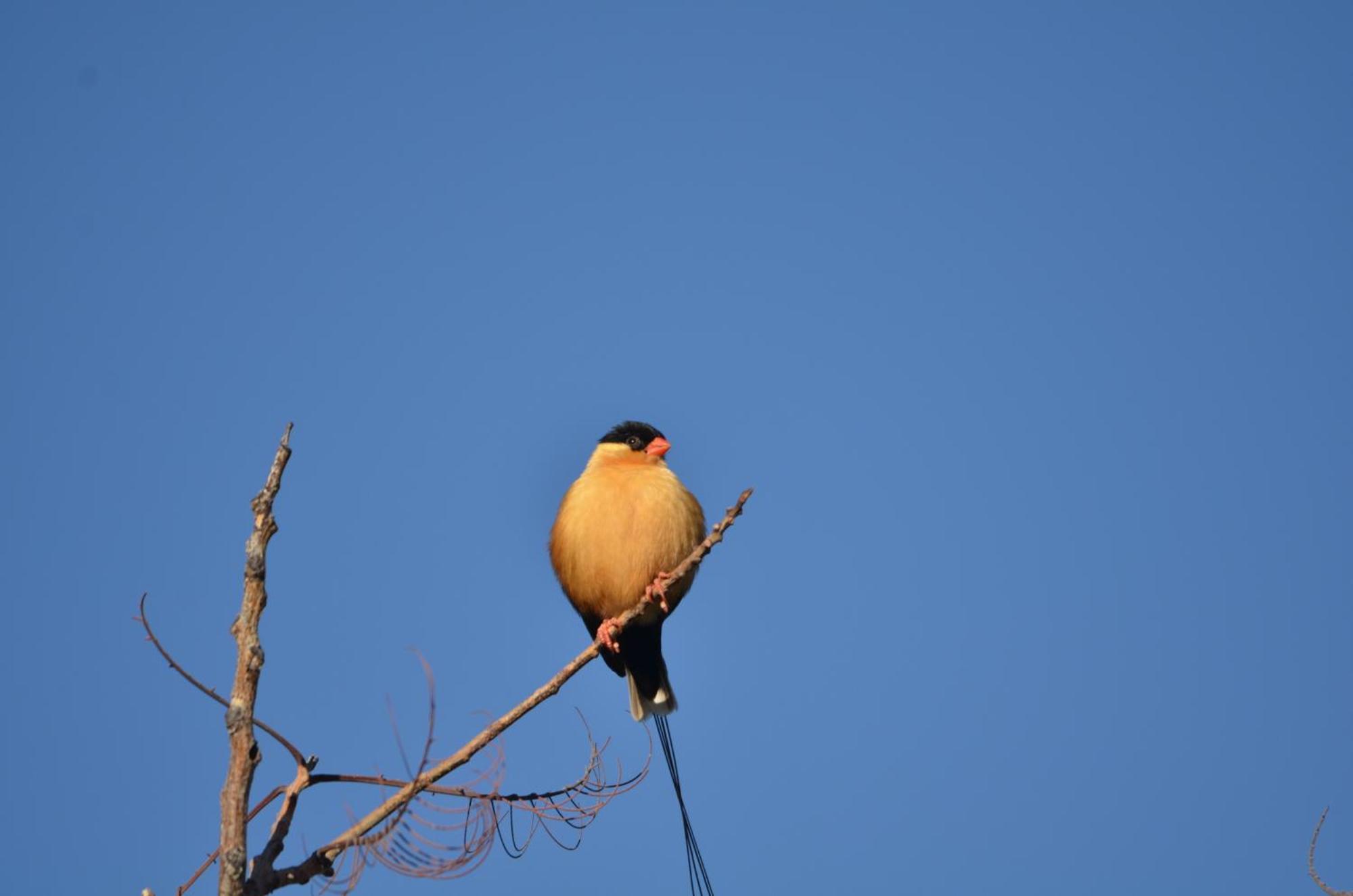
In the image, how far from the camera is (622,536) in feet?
21.1

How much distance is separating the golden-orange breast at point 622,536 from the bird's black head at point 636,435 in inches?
14.7

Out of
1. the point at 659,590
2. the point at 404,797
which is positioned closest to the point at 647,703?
the point at 659,590

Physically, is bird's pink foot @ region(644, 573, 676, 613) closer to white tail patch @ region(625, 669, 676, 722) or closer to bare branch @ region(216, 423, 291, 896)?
white tail patch @ region(625, 669, 676, 722)

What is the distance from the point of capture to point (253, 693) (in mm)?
3195

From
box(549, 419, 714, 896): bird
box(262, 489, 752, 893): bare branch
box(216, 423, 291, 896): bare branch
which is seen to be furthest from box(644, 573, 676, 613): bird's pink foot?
box(216, 423, 291, 896): bare branch

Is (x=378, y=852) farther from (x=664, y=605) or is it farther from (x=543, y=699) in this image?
(x=664, y=605)

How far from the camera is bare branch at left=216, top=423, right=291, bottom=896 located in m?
3.09

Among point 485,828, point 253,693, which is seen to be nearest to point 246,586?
point 253,693

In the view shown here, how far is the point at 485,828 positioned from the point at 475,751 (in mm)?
289

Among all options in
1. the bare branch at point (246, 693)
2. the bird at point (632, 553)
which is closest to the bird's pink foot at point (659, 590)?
the bird at point (632, 553)

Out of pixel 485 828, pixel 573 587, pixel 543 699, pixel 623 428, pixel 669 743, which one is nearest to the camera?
pixel 485 828

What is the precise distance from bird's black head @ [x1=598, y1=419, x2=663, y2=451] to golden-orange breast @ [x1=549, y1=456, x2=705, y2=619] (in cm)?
37

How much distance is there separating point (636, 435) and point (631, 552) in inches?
40.7

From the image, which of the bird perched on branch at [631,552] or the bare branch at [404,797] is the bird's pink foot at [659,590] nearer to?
the bird perched on branch at [631,552]
